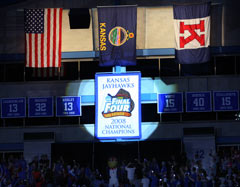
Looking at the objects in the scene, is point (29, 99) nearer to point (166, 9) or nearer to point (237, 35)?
point (166, 9)

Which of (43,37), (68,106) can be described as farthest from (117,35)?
(68,106)

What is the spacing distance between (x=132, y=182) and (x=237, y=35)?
1529 centimetres

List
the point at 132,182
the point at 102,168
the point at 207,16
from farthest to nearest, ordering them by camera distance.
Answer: the point at 102,168, the point at 207,16, the point at 132,182

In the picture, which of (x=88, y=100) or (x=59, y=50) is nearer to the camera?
(x=59, y=50)

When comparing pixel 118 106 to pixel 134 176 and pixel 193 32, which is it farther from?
pixel 134 176

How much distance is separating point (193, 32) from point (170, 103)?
19.0 ft

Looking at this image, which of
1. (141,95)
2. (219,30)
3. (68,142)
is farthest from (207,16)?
(68,142)

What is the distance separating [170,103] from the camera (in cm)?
4072

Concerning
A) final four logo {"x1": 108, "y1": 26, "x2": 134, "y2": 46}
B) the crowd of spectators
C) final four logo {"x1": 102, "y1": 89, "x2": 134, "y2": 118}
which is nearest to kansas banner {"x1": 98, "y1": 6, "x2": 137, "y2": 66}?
final four logo {"x1": 108, "y1": 26, "x2": 134, "y2": 46}

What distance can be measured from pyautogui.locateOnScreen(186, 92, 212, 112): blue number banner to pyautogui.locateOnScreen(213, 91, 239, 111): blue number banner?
1.54ft

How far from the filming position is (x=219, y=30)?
136ft

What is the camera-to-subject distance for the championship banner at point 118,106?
38719 mm

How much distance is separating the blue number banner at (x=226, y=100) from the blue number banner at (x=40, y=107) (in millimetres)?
12024

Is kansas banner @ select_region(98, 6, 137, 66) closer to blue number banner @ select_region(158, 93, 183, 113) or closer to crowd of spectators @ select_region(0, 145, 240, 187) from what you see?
blue number banner @ select_region(158, 93, 183, 113)
